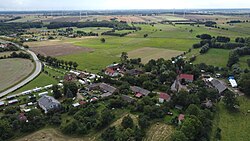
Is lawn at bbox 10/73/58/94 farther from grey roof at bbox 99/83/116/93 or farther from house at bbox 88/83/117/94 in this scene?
grey roof at bbox 99/83/116/93

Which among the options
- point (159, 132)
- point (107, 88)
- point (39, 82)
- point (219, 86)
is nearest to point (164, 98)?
point (159, 132)

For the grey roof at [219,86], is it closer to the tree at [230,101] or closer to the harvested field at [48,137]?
the tree at [230,101]

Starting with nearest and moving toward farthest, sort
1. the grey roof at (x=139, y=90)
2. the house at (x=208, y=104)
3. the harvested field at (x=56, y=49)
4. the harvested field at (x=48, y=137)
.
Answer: the harvested field at (x=48, y=137) < the house at (x=208, y=104) < the grey roof at (x=139, y=90) < the harvested field at (x=56, y=49)

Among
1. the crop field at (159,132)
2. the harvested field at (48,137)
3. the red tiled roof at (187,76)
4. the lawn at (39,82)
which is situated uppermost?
the red tiled roof at (187,76)

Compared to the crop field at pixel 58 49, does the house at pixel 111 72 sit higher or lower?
lower

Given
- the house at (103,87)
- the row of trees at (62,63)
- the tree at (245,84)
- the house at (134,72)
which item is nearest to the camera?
the tree at (245,84)

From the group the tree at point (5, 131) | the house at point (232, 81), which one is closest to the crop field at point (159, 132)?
the tree at point (5, 131)

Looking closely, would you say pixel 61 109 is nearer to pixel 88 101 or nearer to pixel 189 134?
pixel 88 101
